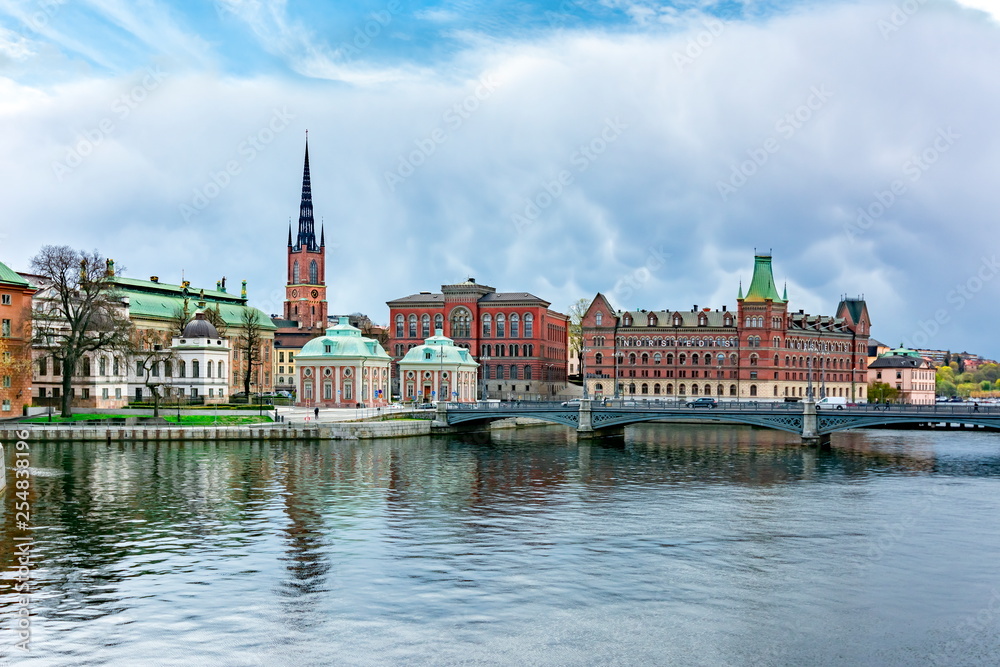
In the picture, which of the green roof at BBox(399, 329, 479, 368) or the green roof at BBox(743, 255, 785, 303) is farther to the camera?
the green roof at BBox(743, 255, 785, 303)

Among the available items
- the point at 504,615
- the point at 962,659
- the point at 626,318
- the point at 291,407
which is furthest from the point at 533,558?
the point at 626,318

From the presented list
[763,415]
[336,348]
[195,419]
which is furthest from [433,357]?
[763,415]

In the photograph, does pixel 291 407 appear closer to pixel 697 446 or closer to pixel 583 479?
pixel 697 446

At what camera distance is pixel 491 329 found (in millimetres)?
167875

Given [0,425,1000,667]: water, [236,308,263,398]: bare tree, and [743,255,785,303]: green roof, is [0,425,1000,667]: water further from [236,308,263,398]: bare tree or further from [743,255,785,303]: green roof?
[743,255,785,303]: green roof

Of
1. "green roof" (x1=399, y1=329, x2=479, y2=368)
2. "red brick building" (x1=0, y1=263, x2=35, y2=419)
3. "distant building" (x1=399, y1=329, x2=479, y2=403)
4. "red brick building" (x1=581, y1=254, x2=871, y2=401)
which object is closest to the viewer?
"red brick building" (x1=0, y1=263, x2=35, y2=419)

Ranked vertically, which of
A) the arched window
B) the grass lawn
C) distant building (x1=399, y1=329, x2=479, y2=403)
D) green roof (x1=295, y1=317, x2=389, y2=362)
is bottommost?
the grass lawn

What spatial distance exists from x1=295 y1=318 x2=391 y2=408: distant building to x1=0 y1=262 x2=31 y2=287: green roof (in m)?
30.5

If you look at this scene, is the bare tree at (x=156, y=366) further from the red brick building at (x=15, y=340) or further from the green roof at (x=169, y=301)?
the green roof at (x=169, y=301)

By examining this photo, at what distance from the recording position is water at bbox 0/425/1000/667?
96.8 ft

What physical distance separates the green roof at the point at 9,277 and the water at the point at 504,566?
32.5 meters

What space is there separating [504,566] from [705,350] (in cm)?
12965

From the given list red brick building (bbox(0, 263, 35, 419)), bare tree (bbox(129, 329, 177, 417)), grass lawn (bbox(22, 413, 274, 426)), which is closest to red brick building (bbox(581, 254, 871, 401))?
bare tree (bbox(129, 329, 177, 417))

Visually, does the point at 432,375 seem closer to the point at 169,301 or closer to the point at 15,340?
the point at 15,340
